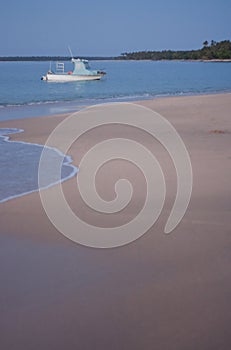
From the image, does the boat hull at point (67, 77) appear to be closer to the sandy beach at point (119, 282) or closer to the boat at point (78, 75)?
the boat at point (78, 75)

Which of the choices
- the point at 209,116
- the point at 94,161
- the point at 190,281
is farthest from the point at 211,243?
the point at 209,116

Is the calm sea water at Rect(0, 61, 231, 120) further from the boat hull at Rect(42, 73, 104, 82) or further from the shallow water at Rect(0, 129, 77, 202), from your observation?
the shallow water at Rect(0, 129, 77, 202)

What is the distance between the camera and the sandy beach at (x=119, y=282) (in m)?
3.00

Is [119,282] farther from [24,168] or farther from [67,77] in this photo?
[67,77]

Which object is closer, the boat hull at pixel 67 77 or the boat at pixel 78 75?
the boat hull at pixel 67 77

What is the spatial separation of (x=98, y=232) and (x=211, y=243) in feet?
3.65

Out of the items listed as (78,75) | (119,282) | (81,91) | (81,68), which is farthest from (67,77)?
(119,282)

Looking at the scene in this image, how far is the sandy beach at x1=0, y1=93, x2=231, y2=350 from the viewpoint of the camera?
3004 mm

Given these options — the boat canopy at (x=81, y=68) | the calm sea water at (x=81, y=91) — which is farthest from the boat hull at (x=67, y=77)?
the calm sea water at (x=81, y=91)

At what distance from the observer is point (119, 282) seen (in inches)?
145

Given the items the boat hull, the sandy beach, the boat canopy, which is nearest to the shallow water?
the sandy beach

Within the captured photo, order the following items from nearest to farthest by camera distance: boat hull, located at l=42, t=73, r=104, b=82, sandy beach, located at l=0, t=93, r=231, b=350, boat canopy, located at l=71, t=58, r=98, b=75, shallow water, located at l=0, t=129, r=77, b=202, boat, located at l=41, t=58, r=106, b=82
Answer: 1. sandy beach, located at l=0, t=93, r=231, b=350
2. shallow water, located at l=0, t=129, r=77, b=202
3. boat hull, located at l=42, t=73, r=104, b=82
4. boat, located at l=41, t=58, r=106, b=82
5. boat canopy, located at l=71, t=58, r=98, b=75

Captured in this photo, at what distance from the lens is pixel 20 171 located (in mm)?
7355

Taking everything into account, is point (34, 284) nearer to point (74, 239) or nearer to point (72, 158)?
point (74, 239)
